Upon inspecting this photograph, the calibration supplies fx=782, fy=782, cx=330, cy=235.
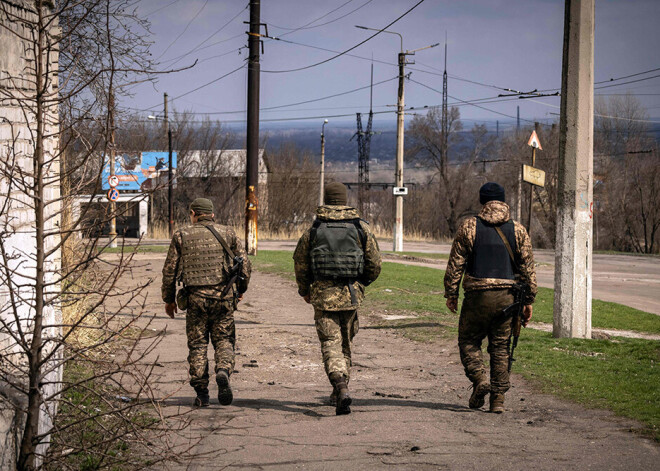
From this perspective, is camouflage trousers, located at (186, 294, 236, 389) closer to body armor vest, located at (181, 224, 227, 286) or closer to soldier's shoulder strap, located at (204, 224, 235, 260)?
body armor vest, located at (181, 224, 227, 286)

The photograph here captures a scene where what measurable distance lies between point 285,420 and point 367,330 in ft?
19.0

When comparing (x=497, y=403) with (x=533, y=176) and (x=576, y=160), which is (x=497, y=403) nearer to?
(x=576, y=160)

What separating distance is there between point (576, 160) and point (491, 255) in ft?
13.3

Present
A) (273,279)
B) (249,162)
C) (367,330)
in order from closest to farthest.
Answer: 1. (367,330)
2. (273,279)
3. (249,162)

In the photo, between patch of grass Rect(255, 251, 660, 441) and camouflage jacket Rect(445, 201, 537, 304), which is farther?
patch of grass Rect(255, 251, 660, 441)

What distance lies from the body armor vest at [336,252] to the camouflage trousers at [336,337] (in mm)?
346

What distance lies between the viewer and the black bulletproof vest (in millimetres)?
6672

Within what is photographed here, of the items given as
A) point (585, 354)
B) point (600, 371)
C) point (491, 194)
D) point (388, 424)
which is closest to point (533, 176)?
point (585, 354)

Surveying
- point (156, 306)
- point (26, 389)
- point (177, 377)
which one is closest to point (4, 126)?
point (26, 389)

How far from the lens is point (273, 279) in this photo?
2003 centimetres

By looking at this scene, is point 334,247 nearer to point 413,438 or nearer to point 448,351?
point 413,438

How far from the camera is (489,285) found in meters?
6.63

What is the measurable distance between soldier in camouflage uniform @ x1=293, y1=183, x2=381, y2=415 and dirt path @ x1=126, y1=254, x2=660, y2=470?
570 mm

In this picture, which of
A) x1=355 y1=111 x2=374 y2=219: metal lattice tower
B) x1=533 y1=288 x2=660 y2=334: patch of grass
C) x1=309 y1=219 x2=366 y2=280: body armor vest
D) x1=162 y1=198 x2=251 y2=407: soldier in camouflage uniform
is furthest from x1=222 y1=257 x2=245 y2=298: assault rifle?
x1=355 y1=111 x2=374 y2=219: metal lattice tower
